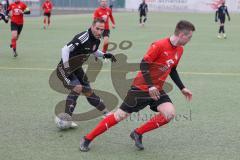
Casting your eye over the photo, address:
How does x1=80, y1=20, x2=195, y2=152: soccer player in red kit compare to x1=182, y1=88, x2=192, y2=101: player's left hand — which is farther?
x1=182, y1=88, x2=192, y2=101: player's left hand

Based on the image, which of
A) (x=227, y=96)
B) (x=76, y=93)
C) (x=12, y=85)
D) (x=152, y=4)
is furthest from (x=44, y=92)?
(x=152, y=4)

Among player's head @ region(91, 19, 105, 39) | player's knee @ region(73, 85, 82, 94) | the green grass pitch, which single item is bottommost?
the green grass pitch

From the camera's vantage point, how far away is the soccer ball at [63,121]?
6.09 metres

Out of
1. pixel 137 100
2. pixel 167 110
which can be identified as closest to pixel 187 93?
pixel 167 110

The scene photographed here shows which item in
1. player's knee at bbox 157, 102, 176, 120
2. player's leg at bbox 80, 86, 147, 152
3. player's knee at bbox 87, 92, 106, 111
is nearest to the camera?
player's knee at bbox 157, 102, 176, 120

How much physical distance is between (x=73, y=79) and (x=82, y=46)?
0.51m

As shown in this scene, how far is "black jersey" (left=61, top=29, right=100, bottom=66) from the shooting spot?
5793 mm

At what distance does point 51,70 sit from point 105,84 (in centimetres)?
223

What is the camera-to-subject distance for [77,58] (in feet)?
19.8

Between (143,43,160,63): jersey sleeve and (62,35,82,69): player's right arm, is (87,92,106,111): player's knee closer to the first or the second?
(62,35,82,69): player's right arm

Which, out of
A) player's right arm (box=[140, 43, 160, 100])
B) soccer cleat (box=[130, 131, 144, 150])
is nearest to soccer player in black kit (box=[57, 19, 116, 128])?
player's right arm (box=[140, 43, 160, 100])

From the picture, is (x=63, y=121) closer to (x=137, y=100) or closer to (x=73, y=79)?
(x=73, y=79)

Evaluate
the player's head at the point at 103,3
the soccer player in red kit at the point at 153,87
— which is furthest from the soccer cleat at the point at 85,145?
the player's head at the point at 103,3

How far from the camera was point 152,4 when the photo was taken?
49.9 metres
